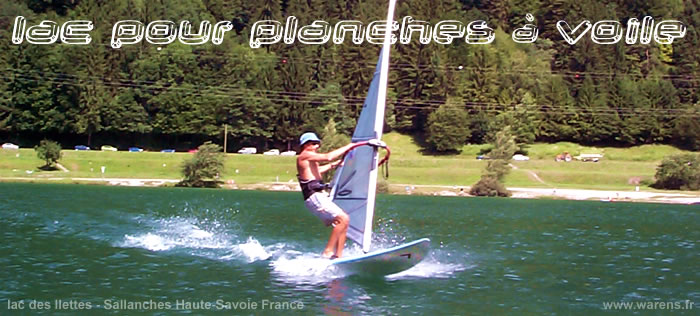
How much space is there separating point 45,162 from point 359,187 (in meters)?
84.3

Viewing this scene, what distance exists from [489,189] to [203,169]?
30.6 metres

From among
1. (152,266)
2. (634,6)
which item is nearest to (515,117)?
(634,6)

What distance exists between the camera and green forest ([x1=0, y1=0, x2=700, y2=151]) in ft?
413

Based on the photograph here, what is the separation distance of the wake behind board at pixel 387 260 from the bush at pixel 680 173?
78.8m

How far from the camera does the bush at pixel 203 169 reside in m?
86.5

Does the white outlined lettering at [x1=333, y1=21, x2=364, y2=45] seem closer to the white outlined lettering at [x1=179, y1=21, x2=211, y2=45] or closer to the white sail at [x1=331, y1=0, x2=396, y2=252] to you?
the white outlined lettering at [x1=179, y1=21, x2=211, y2=45]

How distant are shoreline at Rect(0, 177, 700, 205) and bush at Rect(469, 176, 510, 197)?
958 mm

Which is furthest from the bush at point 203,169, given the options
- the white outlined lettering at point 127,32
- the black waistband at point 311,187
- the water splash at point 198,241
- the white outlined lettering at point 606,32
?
the white outlined lettering at point 606,32

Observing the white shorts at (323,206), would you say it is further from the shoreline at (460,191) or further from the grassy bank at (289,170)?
the grassy bank at (289,170)

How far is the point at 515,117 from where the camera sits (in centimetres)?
13275

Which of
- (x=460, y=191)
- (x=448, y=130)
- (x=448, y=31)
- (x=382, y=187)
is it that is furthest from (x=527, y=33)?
(x=382, y=187)

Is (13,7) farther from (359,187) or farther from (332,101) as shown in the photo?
(359,187)

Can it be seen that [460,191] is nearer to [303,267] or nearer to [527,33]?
[303,267]

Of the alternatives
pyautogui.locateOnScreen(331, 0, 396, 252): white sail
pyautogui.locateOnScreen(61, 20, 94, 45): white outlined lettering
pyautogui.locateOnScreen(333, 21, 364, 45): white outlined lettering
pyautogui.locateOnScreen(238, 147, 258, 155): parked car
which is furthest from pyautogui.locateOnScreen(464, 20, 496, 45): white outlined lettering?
pyautogui.locateOnScreen(331, 0, 396, 252): white sail
